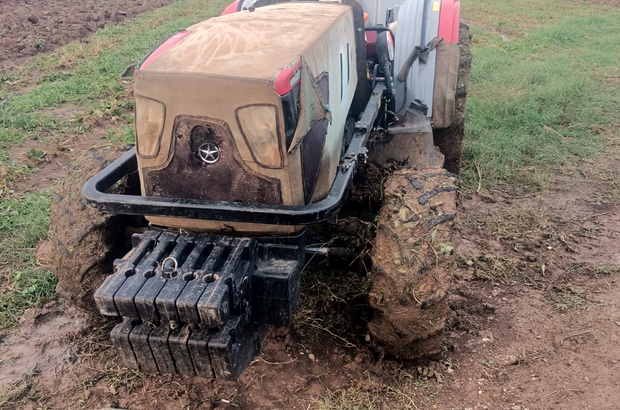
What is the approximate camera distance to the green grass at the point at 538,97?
5.95 metres

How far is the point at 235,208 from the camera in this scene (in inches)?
96.8

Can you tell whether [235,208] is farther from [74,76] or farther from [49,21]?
[49,21]

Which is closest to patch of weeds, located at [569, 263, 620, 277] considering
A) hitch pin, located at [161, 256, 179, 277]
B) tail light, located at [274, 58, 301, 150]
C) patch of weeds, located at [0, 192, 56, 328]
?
tail light, located at [274, 58, 301, 150]

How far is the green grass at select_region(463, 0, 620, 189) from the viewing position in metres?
5.95

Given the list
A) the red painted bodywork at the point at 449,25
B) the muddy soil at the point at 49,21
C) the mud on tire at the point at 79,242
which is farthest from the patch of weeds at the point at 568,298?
the muddy soil at the point at 49,21

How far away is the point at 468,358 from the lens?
332 centimetres

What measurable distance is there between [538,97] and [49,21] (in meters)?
11.3

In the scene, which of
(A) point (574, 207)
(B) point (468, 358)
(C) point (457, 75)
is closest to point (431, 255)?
(B) point (468, 358)

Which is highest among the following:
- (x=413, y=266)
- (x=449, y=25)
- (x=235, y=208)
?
(x=449, y=25)

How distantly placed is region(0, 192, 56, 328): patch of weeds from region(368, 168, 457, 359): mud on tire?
248 centimetres

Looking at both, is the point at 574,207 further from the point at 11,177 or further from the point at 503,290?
the point at 11,177

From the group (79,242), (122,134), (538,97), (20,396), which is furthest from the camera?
(538,97)

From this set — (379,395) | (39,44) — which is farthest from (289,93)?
(39,44)

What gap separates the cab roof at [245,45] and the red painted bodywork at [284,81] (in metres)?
0.03
